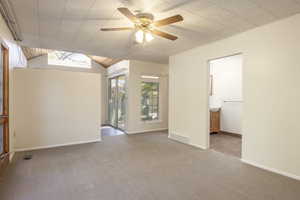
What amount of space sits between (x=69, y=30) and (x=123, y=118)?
3.74 meters

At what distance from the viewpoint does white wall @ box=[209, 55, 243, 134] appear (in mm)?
5449

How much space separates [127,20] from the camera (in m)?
2.88

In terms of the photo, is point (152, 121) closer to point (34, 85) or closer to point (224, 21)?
point (34, 85)

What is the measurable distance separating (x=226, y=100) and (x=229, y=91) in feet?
1.09

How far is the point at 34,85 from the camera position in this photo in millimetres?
4074

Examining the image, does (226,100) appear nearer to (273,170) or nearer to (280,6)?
(273,170)

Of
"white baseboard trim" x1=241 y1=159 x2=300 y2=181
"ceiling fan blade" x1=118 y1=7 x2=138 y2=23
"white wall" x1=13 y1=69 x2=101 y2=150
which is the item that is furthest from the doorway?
"white baseboard trim" x1=241 y1=159 x2=300 y2=181

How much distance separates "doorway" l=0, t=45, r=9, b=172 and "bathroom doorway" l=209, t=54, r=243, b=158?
16.5 ft

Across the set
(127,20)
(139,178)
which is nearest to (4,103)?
(127,20)

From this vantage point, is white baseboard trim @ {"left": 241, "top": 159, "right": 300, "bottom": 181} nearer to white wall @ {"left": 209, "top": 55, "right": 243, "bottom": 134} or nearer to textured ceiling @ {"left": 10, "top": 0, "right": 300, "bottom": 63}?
white wall @ {"left": 209, "top": 55, "right": 243, "bottom": 134}

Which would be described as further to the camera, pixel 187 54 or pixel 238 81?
pixel 238 81

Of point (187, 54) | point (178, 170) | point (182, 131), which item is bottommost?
point (178, 170)

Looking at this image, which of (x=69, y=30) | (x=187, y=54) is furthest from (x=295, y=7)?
(x=69, y=30)

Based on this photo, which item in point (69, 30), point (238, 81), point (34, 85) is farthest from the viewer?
point (238, 81)
